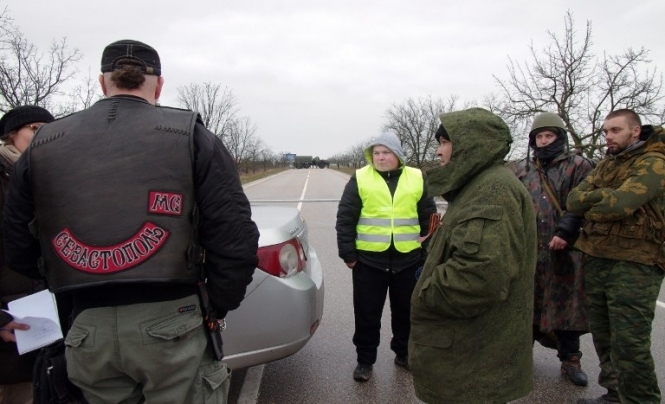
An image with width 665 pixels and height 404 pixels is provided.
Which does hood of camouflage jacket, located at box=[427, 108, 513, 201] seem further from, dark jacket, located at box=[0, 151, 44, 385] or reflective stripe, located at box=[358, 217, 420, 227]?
dark jacket, located at box=[0, 151, 44, 385]

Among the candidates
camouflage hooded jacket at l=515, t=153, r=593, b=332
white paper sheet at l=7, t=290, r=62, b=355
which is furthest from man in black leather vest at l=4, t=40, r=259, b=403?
camouflage hooded jacket at l=515, t=153, r=593, b=332

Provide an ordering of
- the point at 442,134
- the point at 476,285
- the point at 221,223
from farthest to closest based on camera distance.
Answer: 1. the point at 442,134
2. the point at 476,285
3. the point at 221,223

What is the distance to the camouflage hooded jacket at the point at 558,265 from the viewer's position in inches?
125

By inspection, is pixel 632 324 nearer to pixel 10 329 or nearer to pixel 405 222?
pixel 405 222

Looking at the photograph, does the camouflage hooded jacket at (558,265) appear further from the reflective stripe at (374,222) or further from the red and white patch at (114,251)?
the red and white patch at (114,251)

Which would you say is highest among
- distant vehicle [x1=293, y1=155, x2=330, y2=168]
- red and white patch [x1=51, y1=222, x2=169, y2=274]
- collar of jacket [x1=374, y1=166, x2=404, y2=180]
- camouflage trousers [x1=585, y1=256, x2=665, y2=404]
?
collar of jacket [x1=374, y1=166, x2=404, y2=180]

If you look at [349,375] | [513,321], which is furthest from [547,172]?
[349,375]

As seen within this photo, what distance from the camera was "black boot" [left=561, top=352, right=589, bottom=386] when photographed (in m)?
3.19

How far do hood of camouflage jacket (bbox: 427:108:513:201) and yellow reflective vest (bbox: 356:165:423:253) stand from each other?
4.03 ft

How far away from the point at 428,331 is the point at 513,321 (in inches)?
13.9

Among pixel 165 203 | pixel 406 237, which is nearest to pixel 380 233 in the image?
pixel 406 237

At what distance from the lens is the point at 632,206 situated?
8.52ft

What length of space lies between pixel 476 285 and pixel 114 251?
131 cm

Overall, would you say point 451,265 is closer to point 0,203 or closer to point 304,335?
point 304,335
